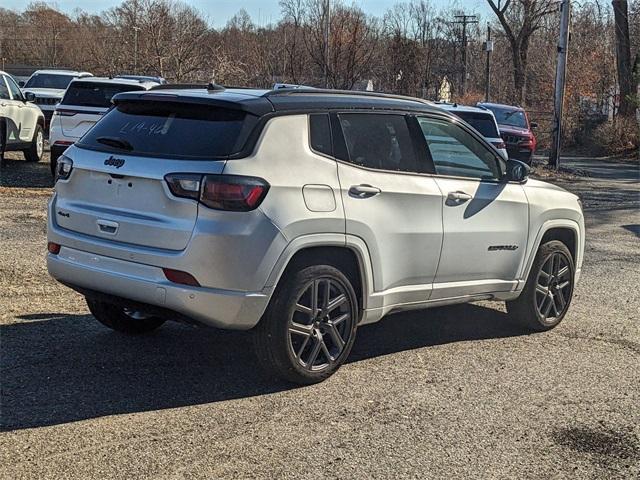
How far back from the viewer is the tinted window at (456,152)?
20.1 feet

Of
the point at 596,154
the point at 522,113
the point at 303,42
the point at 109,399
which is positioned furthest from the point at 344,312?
the point at 303,42

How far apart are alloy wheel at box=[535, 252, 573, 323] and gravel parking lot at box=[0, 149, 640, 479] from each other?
0.70 feet

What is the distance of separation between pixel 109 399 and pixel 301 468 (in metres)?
1.38

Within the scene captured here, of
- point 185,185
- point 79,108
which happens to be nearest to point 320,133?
point 185,185

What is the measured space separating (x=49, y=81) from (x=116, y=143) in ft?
66.7

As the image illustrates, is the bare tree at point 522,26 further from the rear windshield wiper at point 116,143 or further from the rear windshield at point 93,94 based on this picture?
the rear windshield wiper at point 116,143

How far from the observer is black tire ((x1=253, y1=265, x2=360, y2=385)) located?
4.99 metres

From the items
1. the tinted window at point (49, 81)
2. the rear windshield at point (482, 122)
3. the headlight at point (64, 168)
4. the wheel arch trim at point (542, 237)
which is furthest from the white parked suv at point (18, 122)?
the wheel arch trim at point (542, 237)

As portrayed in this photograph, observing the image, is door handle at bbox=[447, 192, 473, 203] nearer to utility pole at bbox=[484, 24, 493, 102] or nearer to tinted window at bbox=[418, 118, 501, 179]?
tinted window at bbox=[418, 118, 501, 179]

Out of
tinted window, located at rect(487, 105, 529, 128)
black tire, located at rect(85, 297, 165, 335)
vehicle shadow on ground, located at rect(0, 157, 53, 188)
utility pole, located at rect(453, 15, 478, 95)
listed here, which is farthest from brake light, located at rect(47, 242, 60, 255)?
utility pole, located at rect(453, 15, 478, 95)

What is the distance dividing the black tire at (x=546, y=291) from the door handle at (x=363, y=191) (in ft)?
6.41

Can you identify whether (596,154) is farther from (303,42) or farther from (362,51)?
(303,42)

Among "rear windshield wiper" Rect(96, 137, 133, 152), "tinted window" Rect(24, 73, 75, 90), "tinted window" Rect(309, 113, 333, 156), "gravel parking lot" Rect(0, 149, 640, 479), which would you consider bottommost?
"gravel parking lot" Rect(0, 149, 640, 479)

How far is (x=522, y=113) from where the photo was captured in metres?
23.0
